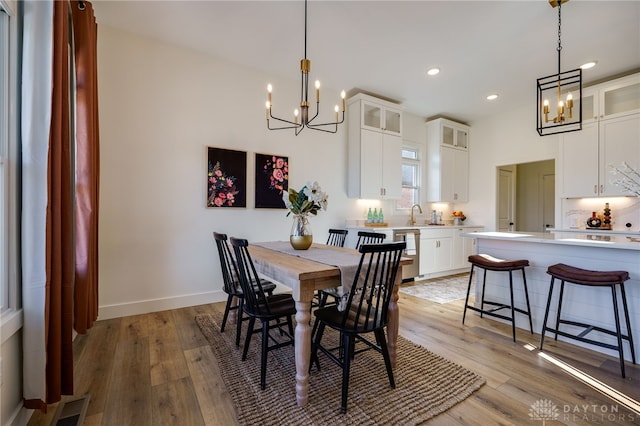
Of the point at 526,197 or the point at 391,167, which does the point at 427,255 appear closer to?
the point at 391,167

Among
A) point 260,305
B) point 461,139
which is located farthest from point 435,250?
point 260,305

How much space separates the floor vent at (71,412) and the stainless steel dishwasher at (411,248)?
3933 mm

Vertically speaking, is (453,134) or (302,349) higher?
(453,134)

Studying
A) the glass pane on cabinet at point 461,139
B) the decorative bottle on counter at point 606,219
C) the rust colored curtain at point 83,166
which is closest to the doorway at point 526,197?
the glass pane on cabinet at point 461,139

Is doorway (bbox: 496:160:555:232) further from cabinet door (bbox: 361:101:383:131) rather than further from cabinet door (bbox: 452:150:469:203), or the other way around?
cabinet door (bbox: 361:101:383:131)

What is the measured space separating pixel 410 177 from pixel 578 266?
3.44 metres

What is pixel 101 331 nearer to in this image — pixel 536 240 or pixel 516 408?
pixel 516 408

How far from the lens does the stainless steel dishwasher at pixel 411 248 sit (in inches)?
180

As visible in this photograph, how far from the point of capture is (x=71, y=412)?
5.40 ft

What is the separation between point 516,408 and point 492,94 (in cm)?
470

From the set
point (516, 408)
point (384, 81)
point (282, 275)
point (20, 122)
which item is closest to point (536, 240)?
point (516, 408)

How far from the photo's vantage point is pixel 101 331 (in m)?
2.71

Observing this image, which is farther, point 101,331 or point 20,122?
point 101,331

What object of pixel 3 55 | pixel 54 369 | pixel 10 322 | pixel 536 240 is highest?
pixel 3 55
